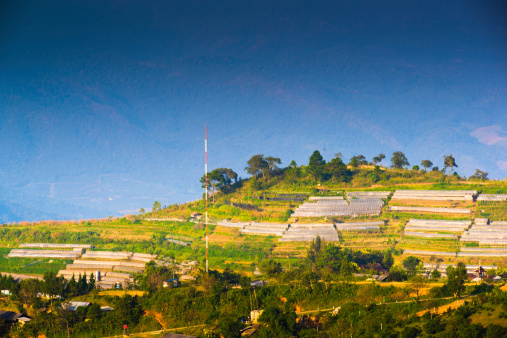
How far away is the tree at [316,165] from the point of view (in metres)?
50.9

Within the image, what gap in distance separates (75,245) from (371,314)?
29624 millimetres

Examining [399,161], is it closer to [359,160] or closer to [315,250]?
[359,160]

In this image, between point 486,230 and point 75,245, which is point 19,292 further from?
point 486,230

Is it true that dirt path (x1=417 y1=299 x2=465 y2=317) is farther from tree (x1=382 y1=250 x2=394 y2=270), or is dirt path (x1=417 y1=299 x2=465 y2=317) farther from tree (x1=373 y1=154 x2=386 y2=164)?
tree (x1=373 y1=154 x2=386 y2=164)

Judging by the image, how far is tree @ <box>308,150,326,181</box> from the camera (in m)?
50.9

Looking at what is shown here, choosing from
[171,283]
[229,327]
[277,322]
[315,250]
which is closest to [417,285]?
[277,322]

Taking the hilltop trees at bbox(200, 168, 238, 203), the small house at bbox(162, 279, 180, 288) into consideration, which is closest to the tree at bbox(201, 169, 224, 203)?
the hilltop trees at bbox(200, 168, 238, 203)

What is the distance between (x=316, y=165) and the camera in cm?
5150

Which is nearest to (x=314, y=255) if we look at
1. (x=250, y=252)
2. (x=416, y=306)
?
(x=250, y=252)

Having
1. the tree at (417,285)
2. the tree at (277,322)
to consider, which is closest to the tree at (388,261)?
the tree at (417,285)

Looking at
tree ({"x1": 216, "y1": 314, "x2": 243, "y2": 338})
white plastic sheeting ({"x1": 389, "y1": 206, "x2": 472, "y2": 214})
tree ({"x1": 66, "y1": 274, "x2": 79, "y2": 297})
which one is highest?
white plastic sheeting ({"x1": 389, "y1": 206, "x2": 472, "y2": 214})

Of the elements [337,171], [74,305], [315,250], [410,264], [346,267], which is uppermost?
[337,171]

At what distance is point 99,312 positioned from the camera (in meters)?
25.0

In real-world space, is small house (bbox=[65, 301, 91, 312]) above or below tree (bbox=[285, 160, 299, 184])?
below
